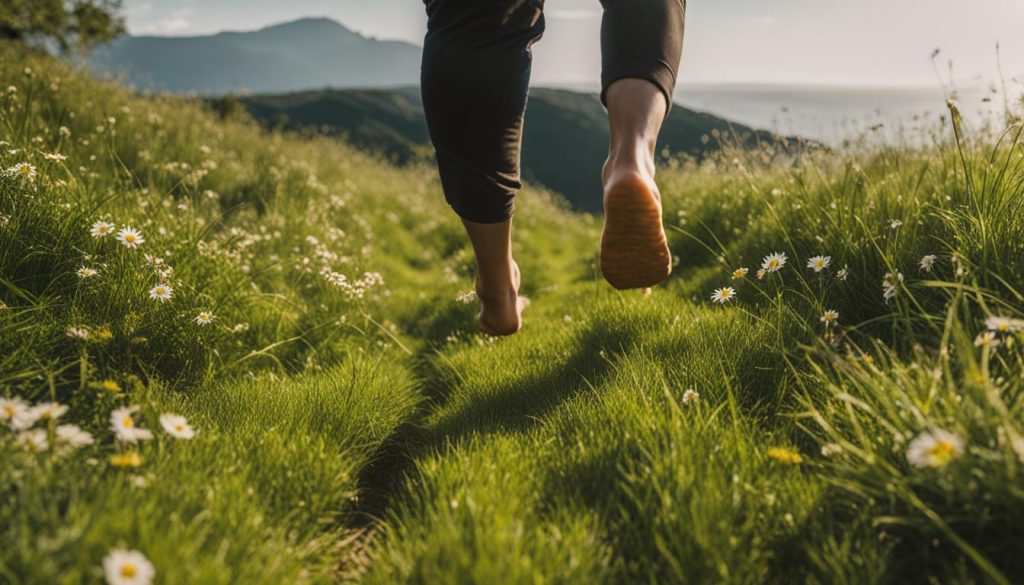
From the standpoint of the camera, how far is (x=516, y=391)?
96.2 inches

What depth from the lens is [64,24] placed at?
28.5 metres

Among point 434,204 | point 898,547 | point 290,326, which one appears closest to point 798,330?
point 898,547

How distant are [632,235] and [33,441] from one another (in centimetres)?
162

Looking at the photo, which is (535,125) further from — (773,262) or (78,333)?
(78,333)

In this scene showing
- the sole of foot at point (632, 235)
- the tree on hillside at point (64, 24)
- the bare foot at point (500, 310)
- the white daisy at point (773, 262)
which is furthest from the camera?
the tree on hillside at point (64, 24)

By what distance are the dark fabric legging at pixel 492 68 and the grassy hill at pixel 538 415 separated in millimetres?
779

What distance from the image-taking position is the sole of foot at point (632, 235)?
1.92 m

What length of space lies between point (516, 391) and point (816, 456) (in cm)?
116

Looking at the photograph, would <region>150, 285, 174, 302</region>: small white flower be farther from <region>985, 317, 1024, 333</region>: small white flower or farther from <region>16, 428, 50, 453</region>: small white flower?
<region>985, 317, 1024, 333</region>: small white flower

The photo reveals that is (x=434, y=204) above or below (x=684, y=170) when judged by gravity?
below

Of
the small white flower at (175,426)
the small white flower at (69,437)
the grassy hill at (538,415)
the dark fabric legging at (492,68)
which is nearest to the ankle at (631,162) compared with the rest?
the dark fabric legging at (492,68)

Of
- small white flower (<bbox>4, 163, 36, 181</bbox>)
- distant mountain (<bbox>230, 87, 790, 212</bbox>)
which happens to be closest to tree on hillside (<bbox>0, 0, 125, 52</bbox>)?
small white flower (<bbox>4, 163, 36, 181</bbox>)

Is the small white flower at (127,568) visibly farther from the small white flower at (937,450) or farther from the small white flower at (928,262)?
the small white flower at (928,262)

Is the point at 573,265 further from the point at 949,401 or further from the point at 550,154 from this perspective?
the point at 550,154
